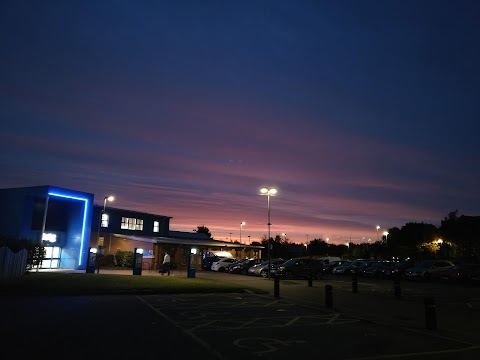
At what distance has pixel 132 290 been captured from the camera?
1861 cm

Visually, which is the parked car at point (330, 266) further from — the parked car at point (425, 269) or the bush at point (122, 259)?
the bush at point (122, 259)

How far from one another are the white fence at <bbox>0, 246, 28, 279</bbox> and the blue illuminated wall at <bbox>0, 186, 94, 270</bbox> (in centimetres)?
841

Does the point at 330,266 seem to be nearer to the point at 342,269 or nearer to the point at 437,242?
the point at 342,269

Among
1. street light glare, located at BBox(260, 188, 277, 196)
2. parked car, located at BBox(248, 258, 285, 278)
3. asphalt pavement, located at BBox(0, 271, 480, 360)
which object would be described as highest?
street light glare, located at BBox(260, 188, 277, 196)

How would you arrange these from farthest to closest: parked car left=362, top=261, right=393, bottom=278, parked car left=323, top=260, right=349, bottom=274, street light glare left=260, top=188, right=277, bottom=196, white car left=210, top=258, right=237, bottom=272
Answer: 1. parked car left=323, top=260, right=349, bottom=274
2. white car left=210, top=258, right=237, bottom=272
3. parked car left=362, top=261, right=393, bottom=278
4. street light glare left=260, top=188, right=277, bottom=196

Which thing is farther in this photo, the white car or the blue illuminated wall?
the white car

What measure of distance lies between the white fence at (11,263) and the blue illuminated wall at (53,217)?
331 inches

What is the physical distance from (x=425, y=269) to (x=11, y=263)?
29.9 meters

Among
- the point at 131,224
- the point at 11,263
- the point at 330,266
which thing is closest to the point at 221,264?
the point at 330,266

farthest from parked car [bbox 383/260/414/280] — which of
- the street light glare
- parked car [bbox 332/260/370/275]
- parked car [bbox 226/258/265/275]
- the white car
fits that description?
the white car

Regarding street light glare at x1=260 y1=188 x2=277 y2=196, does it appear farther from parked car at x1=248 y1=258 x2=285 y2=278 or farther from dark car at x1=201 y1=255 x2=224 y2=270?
dark car at x1=201 y1=255 x2=224 y2=270

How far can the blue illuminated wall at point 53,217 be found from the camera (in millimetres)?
33375

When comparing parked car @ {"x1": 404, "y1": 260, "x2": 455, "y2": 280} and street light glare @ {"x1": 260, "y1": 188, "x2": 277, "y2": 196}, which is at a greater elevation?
street light glare @ {"x1": 260, "y1": 188, "x2": 277, "y2": 196}

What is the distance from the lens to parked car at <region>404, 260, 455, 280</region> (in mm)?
31844
